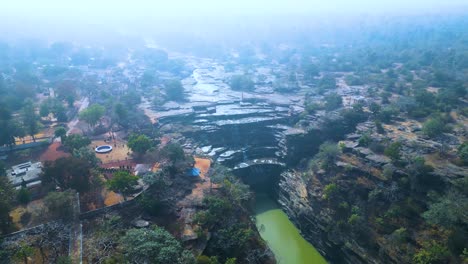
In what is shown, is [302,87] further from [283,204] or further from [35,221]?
[35,221]

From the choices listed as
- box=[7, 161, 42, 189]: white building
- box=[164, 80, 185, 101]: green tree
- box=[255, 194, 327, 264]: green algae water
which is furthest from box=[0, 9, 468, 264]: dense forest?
box=[255, 194, 327, 264]: green algae water

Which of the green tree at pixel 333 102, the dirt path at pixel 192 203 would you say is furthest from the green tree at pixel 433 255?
the green tree at pixel 333 102

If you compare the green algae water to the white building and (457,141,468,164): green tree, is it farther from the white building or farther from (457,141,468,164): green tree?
the white building

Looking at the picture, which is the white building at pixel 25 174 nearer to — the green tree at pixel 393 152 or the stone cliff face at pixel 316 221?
the stone cliff face at pixel 316 221

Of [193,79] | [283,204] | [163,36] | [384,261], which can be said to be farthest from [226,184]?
[163,36]

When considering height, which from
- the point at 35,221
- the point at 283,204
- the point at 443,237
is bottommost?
the point at 283,204
